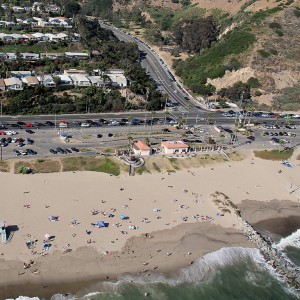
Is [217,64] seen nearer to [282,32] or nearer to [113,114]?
[282,32]

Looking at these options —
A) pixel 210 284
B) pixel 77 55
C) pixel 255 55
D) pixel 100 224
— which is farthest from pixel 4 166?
pixel 255 55

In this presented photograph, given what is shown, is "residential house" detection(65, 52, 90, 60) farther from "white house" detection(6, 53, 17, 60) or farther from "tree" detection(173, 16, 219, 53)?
"tree" detection(173, 16, 219, 53)

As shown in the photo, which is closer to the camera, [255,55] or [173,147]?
[173,147]

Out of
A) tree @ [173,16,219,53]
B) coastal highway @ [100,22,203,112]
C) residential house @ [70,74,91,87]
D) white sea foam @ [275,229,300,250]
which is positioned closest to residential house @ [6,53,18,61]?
residential house @ [70,74,91,87]

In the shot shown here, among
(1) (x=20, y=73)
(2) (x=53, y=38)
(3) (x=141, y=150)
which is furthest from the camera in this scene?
(2) (x=53, y=38)

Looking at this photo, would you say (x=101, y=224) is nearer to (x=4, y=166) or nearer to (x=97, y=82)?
(x=4, y=166)

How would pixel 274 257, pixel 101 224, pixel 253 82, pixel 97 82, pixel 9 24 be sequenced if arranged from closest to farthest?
1. pixel 274 257
2. pixel 101 224
3. pixel 97 82
4. pixel 253 82
5. pixel 9 24

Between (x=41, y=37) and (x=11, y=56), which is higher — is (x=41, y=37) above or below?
above
